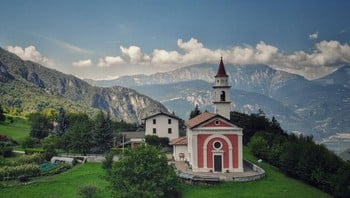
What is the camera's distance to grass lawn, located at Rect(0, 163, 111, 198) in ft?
121

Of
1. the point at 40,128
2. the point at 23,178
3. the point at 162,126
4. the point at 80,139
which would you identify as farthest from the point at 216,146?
the point at 40,128

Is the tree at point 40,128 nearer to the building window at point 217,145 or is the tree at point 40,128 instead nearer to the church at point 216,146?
the church at point 216,146

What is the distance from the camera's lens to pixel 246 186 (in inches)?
1588

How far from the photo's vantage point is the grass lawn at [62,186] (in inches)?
1448

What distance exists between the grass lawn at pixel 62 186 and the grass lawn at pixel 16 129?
33.5 meters

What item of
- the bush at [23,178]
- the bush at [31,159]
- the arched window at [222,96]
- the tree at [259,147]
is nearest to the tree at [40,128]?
the bush at [31,159]

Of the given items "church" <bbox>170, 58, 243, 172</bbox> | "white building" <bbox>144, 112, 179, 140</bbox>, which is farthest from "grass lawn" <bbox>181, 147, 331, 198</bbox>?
"white building" <bbox>144, 112, 179, 140</bbox>

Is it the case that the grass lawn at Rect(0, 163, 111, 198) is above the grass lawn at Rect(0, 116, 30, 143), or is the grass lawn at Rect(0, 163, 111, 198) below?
below

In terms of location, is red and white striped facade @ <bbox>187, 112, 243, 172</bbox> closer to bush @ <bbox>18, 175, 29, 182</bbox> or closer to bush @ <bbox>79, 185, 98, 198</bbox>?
bush @ <bbox>79, 185, 98, 198</bbox>

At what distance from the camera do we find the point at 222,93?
5334 centimetres

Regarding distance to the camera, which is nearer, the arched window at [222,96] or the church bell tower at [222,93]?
the church bell tower at [222,93]

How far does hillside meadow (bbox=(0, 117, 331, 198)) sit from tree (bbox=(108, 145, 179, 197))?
2.05 m

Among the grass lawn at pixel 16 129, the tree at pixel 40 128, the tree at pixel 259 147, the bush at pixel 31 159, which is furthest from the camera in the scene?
the grass lawn at pixel 16 129

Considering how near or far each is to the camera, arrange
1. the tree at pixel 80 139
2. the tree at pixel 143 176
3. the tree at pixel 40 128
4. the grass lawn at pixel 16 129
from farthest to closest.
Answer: the grass lawn at pixel 16 129
the tree at pixel 40 128
the tree at pixel 80 139
the tree at pixel 143 176
